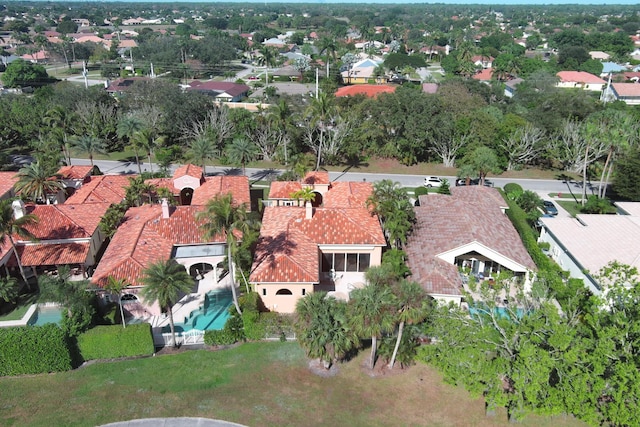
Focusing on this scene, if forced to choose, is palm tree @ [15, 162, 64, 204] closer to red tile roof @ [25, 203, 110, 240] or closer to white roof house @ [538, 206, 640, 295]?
red tile roof @ [25, 203, 110, 240]

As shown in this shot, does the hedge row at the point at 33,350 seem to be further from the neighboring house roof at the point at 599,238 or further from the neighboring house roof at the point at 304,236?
the neighboring house roof at the point at 599,238

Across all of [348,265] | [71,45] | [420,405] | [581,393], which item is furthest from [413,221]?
[71,45]

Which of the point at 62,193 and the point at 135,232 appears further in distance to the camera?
the point at 62,193

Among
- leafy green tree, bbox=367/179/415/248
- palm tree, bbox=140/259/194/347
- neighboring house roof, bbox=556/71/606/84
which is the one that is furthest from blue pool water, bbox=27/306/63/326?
neighboring house roof, bbox=556/71/606/84

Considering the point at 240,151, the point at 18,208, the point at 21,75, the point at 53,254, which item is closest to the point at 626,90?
the point at 240,151

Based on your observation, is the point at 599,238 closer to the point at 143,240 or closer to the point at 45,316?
the point at 143,240

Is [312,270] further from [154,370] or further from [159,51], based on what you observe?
[159,51]

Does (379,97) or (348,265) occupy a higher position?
(379,97)
